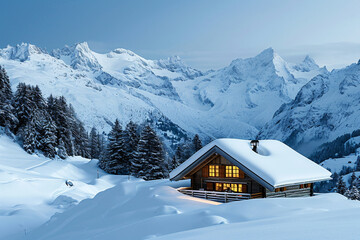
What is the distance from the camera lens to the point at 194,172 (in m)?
26.8

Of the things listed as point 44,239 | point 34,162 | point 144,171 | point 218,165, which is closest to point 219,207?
point 218,165

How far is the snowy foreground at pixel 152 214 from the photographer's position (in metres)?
10.5

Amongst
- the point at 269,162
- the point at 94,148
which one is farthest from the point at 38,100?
the point at 269,162

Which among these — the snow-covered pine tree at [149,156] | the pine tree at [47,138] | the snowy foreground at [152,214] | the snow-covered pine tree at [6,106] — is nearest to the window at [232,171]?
the snowy foreground at [152,214]

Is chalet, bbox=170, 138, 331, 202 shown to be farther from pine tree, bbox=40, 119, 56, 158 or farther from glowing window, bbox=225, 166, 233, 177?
pine tree, bbox=40, 119, 56, 158

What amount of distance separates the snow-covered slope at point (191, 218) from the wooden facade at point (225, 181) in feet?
9.12

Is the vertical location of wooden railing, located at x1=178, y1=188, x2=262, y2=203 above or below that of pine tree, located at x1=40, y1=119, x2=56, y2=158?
below

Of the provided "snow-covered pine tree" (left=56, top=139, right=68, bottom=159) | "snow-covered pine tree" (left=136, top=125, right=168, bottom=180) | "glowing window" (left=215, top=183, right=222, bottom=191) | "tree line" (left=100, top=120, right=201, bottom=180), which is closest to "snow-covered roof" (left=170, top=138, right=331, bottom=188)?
"glowing window" (left=215, top=183, right=222, bottom=191)

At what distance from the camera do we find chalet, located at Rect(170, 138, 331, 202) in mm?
23094

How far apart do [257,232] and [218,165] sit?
15992 millimetres

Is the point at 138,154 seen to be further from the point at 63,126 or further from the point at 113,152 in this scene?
the point at 63,126

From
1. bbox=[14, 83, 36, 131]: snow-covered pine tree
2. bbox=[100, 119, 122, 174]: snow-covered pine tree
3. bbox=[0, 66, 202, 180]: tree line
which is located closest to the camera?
bbox=[0, 66, 202, 180]: tree line

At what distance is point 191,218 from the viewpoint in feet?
51.7

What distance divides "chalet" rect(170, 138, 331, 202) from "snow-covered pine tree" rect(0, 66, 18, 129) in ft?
127
